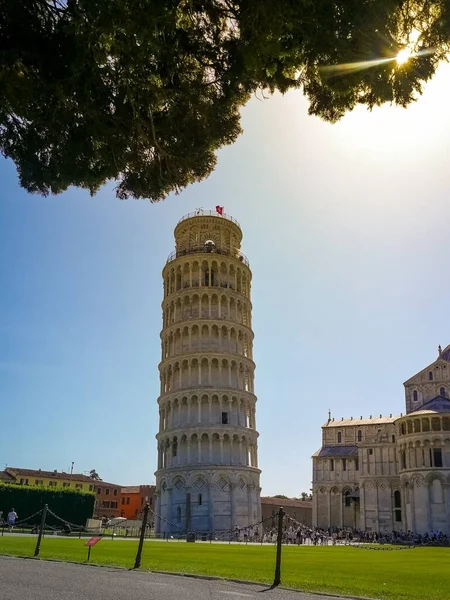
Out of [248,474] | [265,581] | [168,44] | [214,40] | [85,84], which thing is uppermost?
[214,40]

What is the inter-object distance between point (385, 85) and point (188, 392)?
4711 cm

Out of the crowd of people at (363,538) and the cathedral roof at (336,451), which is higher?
the cathedral roof at (336,451)

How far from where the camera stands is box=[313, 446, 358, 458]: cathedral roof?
8762 centimetres

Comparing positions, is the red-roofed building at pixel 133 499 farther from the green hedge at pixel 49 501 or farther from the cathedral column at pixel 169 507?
the cathedral column at pixel 169 507

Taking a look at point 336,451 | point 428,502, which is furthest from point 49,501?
point 336,451

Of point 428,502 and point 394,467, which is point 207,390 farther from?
point 394,467

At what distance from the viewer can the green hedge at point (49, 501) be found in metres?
55.8

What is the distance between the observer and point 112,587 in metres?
11.1

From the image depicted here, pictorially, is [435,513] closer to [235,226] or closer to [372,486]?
[372,486]

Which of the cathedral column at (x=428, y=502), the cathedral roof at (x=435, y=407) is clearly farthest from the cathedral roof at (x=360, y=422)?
the cathedral column at (x=428, y=502)

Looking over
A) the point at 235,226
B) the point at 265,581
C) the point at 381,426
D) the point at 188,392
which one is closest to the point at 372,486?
the point at 381,426

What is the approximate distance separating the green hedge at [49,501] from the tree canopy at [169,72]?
4884cm

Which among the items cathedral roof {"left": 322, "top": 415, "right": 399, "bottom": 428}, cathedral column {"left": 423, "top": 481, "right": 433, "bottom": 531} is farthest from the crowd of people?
cathedral roof {"left": 322, "top": 415, "right": 399, "bottom": 428}

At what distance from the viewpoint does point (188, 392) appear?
56.0m
